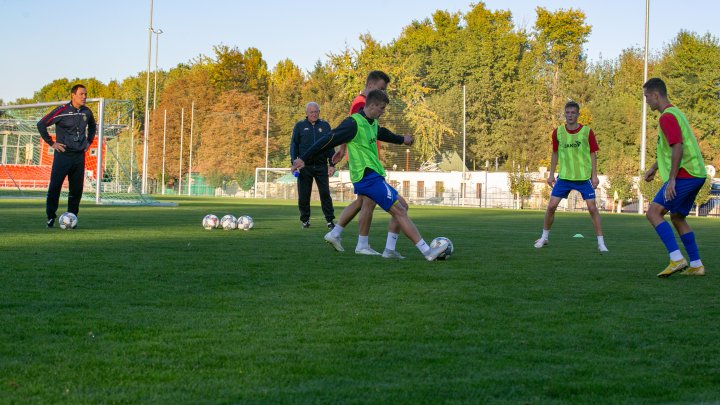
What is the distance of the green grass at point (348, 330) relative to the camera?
384cm

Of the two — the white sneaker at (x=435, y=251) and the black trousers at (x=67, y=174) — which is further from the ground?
the black trousers at (x=67, y=174)

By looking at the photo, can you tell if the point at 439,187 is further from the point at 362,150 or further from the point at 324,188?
the point at 362,150

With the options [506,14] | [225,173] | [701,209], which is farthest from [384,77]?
[506,14]

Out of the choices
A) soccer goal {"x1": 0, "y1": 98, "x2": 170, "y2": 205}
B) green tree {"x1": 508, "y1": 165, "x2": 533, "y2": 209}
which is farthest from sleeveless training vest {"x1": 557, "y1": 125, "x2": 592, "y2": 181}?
green tree {"x1": 508, "y1": 165, "x2": 533, "y2": 209}

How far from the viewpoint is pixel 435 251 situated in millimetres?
9469

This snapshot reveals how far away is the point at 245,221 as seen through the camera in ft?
49.4

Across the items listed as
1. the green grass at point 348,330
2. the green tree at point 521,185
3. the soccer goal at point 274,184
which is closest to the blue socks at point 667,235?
the green grass at point 348,330

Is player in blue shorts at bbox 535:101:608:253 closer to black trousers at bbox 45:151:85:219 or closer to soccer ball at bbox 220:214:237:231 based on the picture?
soccer ball at bbox 220:214:237:231

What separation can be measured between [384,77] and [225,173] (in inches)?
2519

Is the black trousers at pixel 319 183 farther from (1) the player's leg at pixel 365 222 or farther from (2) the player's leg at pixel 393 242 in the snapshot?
(2) the player's leg at pixel 393 242

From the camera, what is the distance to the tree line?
62.7 metres

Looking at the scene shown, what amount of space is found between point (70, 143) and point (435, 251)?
7.16 metres

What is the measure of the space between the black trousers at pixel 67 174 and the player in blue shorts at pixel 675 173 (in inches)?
356

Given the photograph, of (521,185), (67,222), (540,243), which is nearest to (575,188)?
(540,243)
